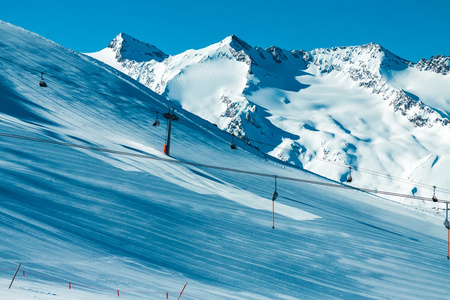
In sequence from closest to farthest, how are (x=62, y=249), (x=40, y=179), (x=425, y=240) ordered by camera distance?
(x=62, y=249) < (x=40, y=179) < (x=425, y=240)

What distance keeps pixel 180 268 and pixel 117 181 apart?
8.45 meters

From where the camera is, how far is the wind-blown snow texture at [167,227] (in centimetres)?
1560

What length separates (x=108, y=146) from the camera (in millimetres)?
28844

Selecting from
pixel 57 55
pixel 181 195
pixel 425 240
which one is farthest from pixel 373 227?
pixel 57 55

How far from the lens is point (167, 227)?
67.5 feet

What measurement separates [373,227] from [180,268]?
1534 cm

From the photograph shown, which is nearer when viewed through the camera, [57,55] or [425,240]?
[425,240]

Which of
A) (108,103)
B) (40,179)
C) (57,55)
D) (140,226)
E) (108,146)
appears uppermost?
(57,55)

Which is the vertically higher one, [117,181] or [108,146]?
[108,146]

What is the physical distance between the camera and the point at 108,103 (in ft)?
136

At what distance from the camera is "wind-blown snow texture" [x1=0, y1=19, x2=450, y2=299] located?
15602mm

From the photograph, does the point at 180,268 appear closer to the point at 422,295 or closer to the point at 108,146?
the point at 422,295

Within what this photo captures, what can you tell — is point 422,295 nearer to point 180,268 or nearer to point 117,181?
point 180,268

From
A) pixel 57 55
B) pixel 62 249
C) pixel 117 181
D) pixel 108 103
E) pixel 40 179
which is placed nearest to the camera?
pixel 62 249
